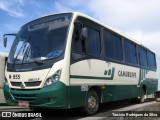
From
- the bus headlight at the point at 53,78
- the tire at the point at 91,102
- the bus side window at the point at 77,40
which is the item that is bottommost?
the tire at the point at 91,102

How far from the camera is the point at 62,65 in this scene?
801 cm

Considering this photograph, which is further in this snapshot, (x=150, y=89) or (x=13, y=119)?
(x=150, y=89)

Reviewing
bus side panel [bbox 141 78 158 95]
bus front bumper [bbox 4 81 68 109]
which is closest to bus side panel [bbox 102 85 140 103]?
bus side panel [bbox 141 78 158 95]

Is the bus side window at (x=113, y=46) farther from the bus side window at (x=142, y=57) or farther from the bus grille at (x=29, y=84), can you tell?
the bus side window at (x=142, y=57)

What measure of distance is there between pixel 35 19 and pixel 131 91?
5807mm

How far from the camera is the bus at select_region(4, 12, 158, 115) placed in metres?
8.00

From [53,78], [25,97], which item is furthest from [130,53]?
[25,97]

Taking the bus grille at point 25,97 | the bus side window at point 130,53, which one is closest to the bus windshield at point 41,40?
the bus grille at point 25,97

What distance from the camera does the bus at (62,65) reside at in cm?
800

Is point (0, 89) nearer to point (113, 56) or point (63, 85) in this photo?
point (113, 56)

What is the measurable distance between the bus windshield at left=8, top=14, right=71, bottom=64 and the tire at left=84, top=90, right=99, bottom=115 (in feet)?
5.97

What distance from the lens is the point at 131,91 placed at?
13508 mm

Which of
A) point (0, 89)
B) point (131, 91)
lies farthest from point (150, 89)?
point (0, 89)

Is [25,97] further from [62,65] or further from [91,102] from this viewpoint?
[91,102]
